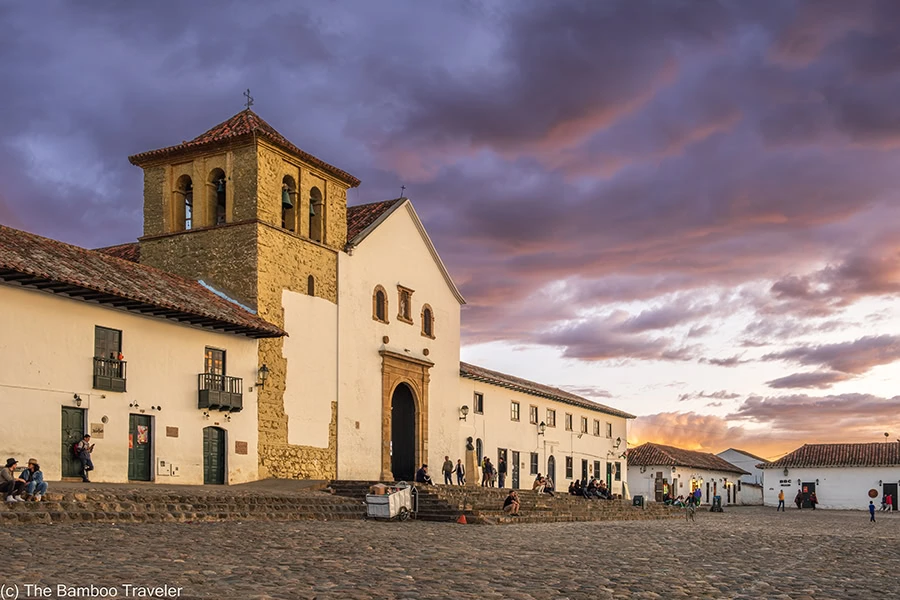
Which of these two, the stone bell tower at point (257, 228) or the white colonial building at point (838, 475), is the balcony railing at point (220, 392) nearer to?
the stone bell tower at point (257, 228)

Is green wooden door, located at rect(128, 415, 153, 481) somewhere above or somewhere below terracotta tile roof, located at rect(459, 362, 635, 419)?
below

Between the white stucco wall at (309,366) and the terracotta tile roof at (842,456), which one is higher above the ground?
the white stucco wall at (309,366)

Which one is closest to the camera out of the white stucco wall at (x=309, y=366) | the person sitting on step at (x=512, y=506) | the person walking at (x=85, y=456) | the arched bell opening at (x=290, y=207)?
the person walking at (x=85, y=456)

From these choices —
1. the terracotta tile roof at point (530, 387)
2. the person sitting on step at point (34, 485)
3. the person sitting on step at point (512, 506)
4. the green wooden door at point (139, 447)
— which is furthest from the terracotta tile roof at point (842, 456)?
the person sitting on step at point (34, 485)

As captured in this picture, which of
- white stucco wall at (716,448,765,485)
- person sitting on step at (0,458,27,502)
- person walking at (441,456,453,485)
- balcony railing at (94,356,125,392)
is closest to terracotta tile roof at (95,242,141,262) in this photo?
balcony railing at (94,356,125,392)

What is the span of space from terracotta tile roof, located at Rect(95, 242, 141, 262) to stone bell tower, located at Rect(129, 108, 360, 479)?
1558 mm

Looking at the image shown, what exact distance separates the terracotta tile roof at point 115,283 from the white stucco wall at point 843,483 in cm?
4574

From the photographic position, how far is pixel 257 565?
1170cm

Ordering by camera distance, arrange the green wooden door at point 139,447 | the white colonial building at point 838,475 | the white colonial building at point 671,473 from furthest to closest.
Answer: the white colonial building at point 671,473 → the white colonial building at point 838,475 → the green wooden door at point 139,447

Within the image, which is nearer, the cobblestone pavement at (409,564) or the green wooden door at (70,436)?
the cobblestone pavement at (409,564)

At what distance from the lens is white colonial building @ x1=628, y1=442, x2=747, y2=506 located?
210 feet

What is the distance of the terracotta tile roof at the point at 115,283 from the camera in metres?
21.7

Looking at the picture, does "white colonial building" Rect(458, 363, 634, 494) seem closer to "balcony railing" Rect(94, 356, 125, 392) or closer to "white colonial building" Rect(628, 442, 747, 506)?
"white colonial building" Rect(628, 442, 747, 506)

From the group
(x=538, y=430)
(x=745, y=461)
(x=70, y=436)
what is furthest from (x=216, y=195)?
(x=745, y=461)
